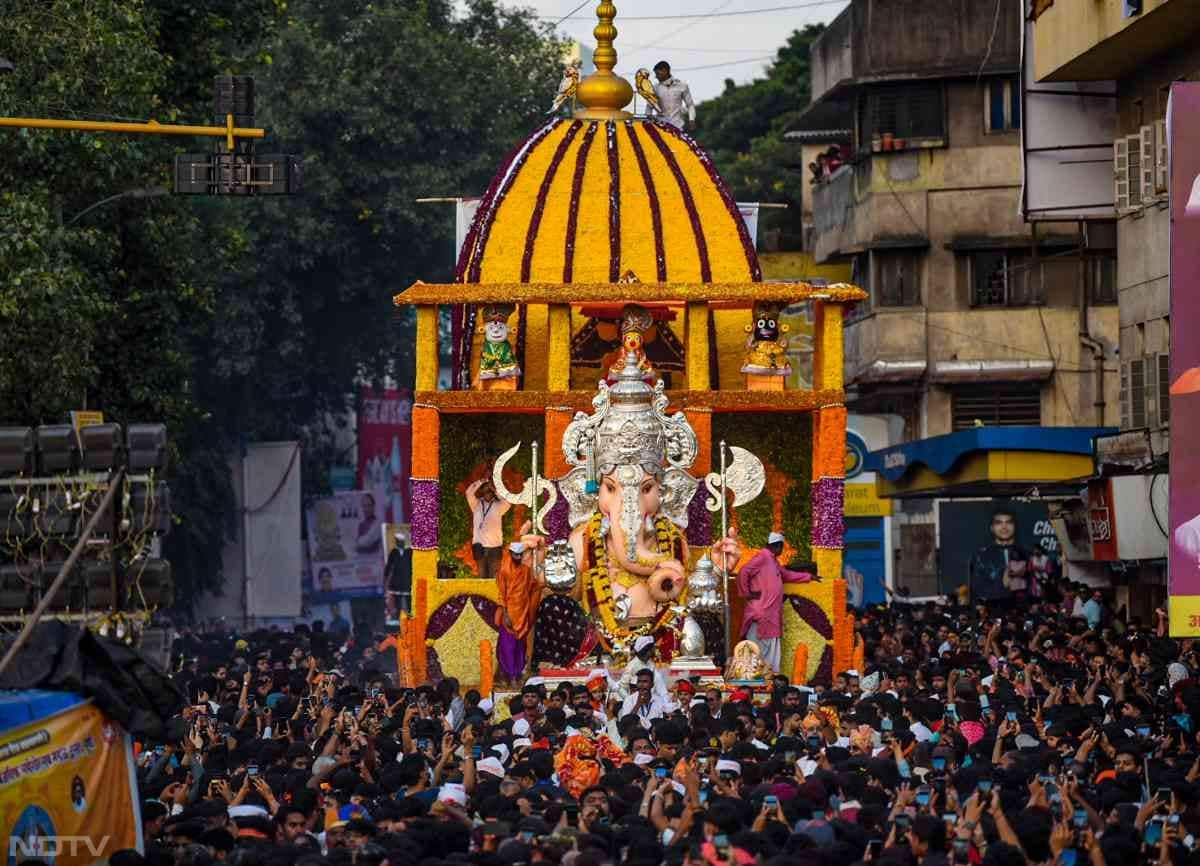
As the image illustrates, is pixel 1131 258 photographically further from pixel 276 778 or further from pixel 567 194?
pixel 276 778

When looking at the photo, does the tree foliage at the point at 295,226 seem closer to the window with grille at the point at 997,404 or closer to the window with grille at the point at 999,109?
the window with grille at the point at 999,109

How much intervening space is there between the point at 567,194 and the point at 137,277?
5.06m

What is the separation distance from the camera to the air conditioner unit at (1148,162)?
29.6m

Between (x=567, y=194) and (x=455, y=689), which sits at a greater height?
(x=567, y=194)

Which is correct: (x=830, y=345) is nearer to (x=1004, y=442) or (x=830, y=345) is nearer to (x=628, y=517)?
(x=628, y=517)

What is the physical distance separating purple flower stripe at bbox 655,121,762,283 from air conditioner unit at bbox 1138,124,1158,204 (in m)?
4.17

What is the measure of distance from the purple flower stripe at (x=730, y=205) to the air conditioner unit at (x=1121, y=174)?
156 inches

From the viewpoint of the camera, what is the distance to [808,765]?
18.8 meters

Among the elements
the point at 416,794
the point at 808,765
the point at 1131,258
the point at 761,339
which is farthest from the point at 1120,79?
the point at 416,794

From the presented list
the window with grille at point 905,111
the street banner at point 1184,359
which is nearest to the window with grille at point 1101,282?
the window with grille at point 905,111

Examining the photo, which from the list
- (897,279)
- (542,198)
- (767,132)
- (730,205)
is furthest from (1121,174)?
(767,132)

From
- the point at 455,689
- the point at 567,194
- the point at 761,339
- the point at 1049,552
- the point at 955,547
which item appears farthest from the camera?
the point at 955,547

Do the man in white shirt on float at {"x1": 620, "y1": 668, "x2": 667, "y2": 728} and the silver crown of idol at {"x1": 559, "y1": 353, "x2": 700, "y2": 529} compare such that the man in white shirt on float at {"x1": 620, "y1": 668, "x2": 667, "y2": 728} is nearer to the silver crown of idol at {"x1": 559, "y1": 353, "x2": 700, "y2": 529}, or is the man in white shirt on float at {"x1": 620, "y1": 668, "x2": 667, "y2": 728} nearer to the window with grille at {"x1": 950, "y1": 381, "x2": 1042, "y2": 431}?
the silver crown of idol at {"x1": 559, "y1": 353, "x2": 700, "y2": 529}

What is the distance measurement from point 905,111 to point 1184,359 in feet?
82.4
